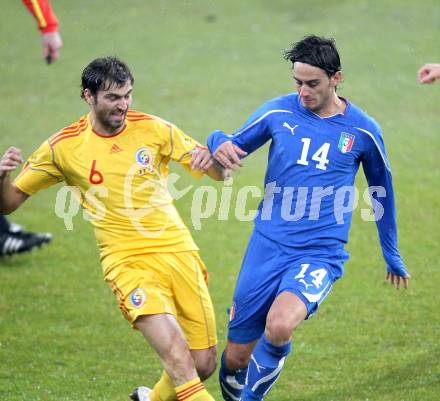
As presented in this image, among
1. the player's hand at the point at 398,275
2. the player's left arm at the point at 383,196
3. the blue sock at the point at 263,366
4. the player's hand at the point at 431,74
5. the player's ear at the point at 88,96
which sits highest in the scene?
the player's ear at the point at 88,96

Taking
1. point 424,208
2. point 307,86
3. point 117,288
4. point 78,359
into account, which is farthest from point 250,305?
point 424,208

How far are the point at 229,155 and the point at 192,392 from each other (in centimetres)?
167

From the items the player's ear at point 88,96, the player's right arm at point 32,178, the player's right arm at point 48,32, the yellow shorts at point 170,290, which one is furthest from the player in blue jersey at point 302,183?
the player's right arm at point 48,32

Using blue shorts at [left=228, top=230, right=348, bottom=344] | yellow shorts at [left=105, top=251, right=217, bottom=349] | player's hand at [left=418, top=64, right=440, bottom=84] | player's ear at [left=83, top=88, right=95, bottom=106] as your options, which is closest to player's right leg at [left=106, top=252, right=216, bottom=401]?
yellow shorts at [left=105, top=251, right=217, bottom=349]

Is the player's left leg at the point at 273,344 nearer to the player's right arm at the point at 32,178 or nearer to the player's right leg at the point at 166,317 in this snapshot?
the player's right leg at the point at 166,317

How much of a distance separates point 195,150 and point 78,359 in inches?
104

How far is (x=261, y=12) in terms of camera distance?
76.6ft

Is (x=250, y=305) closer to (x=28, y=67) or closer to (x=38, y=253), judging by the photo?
(x=38, y=253)

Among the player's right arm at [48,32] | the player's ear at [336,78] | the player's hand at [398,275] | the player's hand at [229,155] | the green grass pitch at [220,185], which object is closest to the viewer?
the player's hand at [229,155]

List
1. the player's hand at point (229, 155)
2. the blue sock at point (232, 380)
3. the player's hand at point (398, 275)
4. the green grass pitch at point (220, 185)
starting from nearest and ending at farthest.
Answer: the player's hand at point (229, 155) → the blue sock at point (232, 380) → the player's hand at point (398, 275) → the green grass pitch at point (220, 185)

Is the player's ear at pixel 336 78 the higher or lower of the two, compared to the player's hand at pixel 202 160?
higher

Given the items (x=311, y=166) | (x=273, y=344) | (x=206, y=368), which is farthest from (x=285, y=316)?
(x=311, y=166)

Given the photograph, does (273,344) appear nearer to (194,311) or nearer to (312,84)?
(194,311)

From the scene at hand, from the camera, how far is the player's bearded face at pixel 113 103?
6.55 m
